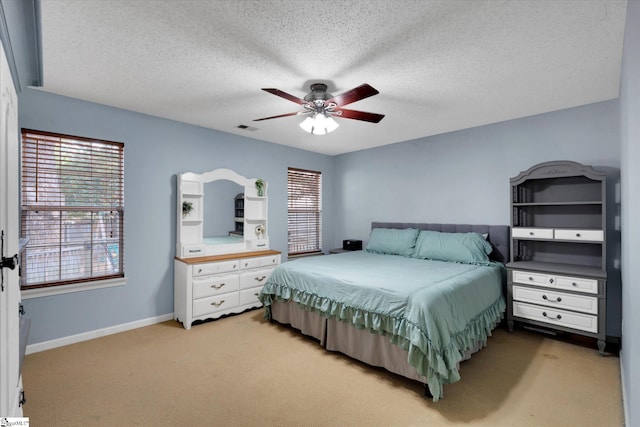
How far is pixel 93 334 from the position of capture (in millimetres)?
3264

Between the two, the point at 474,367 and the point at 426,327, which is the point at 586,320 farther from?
the point at 426,327

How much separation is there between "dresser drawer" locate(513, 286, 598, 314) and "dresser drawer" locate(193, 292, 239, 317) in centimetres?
335

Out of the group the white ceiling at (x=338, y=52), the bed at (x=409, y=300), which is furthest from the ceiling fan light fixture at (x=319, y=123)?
the bed at (x=409, y=300)

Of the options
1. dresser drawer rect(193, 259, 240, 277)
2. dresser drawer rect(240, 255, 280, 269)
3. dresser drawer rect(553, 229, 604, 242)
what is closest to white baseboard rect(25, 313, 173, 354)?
dresser drawer rect(193, 259, 240, 277)

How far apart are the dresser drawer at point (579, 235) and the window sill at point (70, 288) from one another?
482 cm

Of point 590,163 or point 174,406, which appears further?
point 590,163

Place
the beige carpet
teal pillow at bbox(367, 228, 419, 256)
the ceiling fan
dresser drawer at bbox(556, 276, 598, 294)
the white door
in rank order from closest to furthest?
the white door → the beige carpet → the ceiling fan → dresser drawer at bbox(556, 276, 598, 294) → teal pillow at bbox(367, 228, 419, 256)

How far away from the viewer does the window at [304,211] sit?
211 inches

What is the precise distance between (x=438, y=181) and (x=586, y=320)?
2335 millimetres

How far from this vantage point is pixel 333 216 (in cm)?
606

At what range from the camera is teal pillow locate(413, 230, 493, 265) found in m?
3.65

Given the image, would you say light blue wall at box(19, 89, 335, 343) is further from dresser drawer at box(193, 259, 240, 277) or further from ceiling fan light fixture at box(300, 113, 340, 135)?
ceiling fan light fixture at box(300, 113, 340, 135)

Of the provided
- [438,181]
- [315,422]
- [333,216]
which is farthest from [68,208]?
[438,181]

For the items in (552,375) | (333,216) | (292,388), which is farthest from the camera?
(333,216)
